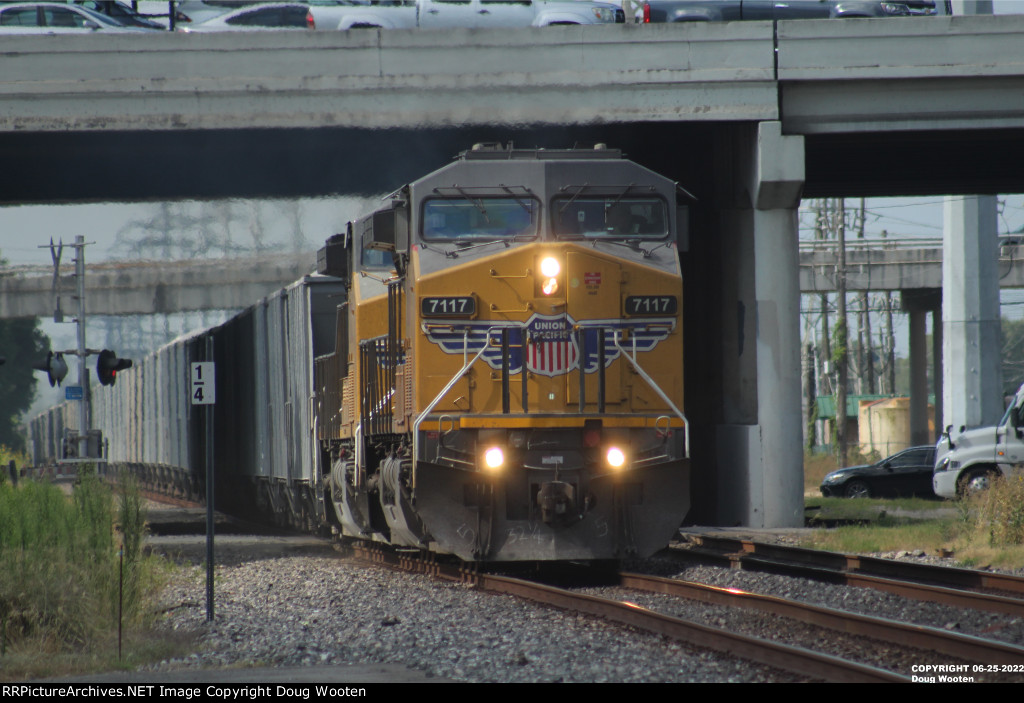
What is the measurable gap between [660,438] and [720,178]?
9167 millimetres

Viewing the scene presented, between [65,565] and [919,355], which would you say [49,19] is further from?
[919,355]

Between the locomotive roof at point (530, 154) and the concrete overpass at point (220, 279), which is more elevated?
the concrete overpass at point (220, 279)

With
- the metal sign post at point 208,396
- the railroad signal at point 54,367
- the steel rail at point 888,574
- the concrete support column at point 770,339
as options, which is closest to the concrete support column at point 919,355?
the concrete support column at point 770,339

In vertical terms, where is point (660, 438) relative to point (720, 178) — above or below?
below

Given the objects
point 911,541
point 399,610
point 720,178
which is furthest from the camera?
point 720,178

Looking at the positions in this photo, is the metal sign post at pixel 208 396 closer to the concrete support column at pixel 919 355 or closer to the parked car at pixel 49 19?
the parked car at pixel 49 19

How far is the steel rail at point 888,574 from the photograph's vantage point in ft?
31.2

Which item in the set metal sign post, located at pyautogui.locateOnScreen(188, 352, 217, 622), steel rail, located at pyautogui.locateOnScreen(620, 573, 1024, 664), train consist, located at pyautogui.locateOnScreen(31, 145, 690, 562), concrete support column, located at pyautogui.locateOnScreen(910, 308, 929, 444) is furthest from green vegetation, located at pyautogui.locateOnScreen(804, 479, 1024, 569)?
concrete support column, located at pyautogui.locateOnScreen(910, 308, 929, 444)

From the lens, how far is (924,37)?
1673 centimetres

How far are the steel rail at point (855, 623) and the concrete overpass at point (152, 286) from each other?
101 ft

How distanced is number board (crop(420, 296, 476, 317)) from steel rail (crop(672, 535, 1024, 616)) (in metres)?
4.05

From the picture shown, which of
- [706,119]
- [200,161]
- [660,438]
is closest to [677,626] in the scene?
[660,438]

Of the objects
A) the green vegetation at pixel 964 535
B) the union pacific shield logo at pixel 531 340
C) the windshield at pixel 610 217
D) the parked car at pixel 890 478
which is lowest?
the parked car at pixel 890 478
